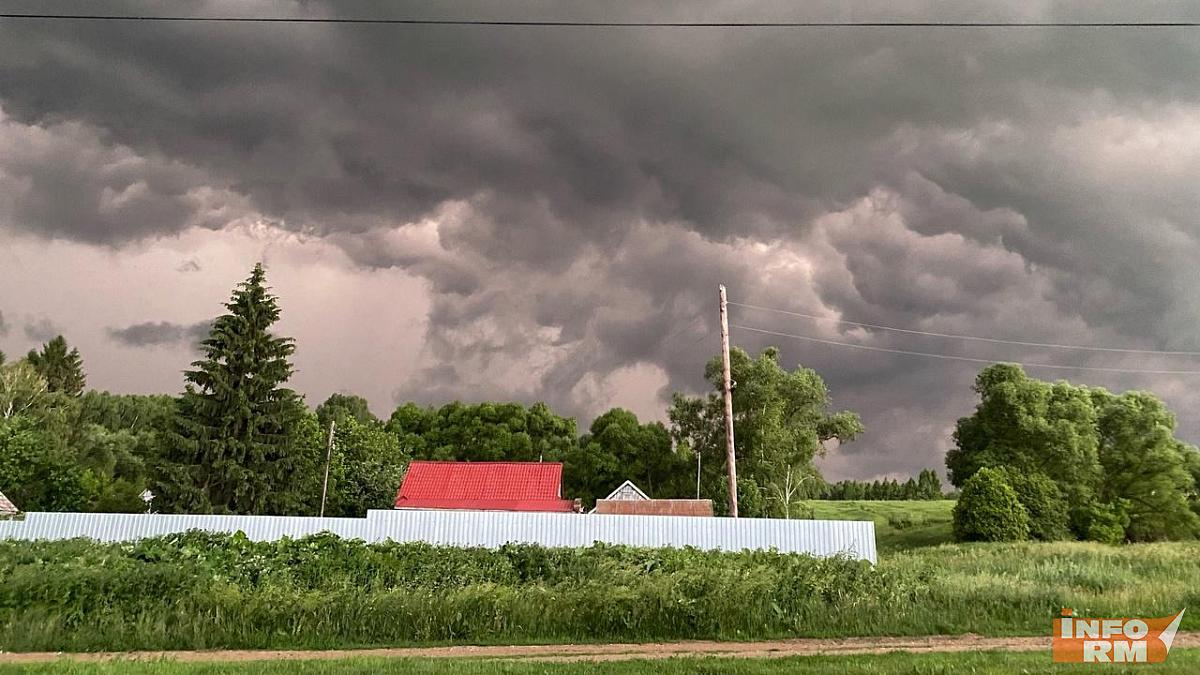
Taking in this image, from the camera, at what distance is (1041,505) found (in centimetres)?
3562

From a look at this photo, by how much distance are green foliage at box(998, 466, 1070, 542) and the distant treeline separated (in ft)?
182

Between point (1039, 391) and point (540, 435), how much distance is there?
37.2m

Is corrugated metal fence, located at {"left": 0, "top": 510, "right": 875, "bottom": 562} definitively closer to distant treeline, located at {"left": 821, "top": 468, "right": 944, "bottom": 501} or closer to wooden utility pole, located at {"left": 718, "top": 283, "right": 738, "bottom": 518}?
wooden utility pole, located at {"left": 718, "top": 283, "right": 738, "bottom": 518}

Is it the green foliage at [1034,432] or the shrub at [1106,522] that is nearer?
the shrub at [1106,522]

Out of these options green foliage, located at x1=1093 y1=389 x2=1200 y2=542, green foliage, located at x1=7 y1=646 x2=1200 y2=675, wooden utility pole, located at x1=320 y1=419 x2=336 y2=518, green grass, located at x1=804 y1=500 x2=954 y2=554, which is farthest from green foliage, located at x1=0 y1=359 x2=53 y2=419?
green foliage, located at x1=1093 y1=389 x2=1200 y2=542

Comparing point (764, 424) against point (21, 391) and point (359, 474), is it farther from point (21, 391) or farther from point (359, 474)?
point (21, 391)

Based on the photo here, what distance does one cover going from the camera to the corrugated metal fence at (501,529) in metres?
20.8

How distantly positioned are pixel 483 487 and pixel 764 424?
1610cm

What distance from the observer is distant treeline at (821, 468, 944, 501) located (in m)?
91.7

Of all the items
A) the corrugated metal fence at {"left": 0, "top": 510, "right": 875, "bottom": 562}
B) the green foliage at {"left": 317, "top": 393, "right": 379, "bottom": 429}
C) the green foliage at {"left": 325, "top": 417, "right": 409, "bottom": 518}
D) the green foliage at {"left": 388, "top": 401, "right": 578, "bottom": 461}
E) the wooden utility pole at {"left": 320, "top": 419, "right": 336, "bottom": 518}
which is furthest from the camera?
the green foliage at {"left": 317, "top": 393, "right": 379, "bottom": 429}

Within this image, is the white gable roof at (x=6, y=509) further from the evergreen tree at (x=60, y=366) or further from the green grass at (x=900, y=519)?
the evergreen tree at (x=60, y=366)

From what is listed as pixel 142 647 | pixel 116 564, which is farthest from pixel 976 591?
pixel 116 564

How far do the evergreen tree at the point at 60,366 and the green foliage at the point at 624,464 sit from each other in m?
48.8

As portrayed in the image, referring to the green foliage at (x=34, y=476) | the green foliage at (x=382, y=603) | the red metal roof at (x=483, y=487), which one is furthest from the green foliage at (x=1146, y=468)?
the green foliage at (x=34, y=476)
